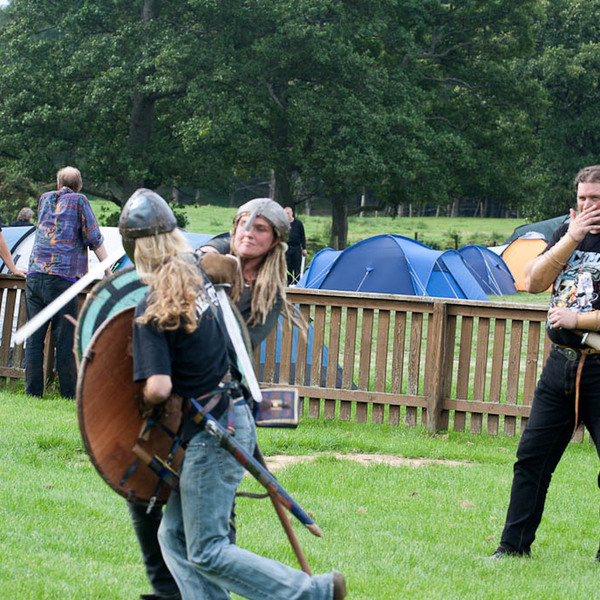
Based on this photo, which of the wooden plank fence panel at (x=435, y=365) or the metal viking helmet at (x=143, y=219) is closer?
the metal viking helmet at (x=143, y=219)

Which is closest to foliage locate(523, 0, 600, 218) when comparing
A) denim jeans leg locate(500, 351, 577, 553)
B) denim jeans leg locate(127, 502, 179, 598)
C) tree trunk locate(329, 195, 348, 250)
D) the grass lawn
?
tree trunk locate(329, 195, 348, 250)

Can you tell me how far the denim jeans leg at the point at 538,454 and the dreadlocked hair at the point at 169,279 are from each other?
2298 mm

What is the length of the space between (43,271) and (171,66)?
21.2 metres

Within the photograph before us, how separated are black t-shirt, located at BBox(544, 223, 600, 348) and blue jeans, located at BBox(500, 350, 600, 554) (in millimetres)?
140

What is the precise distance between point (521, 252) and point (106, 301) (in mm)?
22868

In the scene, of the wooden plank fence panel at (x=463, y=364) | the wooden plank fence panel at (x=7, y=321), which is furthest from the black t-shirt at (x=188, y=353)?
the wooden plank fence panel at (x=7, y=321)

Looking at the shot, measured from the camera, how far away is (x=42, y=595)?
3754 millimetres

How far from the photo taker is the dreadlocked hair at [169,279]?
2.87 meters

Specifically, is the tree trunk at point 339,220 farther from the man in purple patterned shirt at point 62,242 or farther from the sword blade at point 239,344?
the sword blade at point 239,344

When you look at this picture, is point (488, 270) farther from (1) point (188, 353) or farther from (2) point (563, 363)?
(1) point (188, 353)

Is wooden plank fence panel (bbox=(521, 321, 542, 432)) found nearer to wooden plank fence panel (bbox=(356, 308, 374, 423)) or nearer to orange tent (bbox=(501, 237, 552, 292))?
wooden plank fence panel (bbox=(356, 308, 374, 423))

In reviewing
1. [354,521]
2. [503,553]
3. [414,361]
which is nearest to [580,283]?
[503,553]

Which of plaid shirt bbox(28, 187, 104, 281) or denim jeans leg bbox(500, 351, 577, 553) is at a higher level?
plaid shirt bbox(28, 187, 104, 281)

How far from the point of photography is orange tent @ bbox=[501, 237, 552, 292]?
24.6 metres
